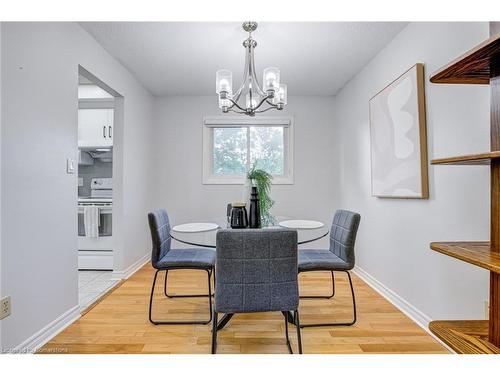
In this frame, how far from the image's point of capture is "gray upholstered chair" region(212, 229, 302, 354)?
4.81ft

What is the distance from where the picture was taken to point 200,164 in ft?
13.2

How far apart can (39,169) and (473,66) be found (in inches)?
90.5

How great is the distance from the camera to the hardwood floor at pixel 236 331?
1775 millimetres

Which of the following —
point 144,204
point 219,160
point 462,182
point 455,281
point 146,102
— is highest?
point 146,102

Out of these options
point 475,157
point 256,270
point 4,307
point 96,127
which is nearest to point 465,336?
point 475,157

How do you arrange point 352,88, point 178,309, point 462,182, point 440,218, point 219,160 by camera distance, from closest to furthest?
point 462,182 < point 440,218 < point 178,309 < point 352,88 < point 219,160

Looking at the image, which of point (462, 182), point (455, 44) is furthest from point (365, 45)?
point (462, 182)

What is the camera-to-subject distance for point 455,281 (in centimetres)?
174

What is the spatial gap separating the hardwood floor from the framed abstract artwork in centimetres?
96

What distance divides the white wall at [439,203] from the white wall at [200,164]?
1086 mm

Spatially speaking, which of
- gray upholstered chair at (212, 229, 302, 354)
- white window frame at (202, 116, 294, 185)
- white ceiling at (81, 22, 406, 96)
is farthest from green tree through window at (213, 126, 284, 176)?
gray upholstered chair at (212, 229, 302, 354)

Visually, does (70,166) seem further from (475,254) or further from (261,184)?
(475,254)

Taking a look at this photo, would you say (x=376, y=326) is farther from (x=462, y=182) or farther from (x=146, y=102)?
(x=146, y=102)
